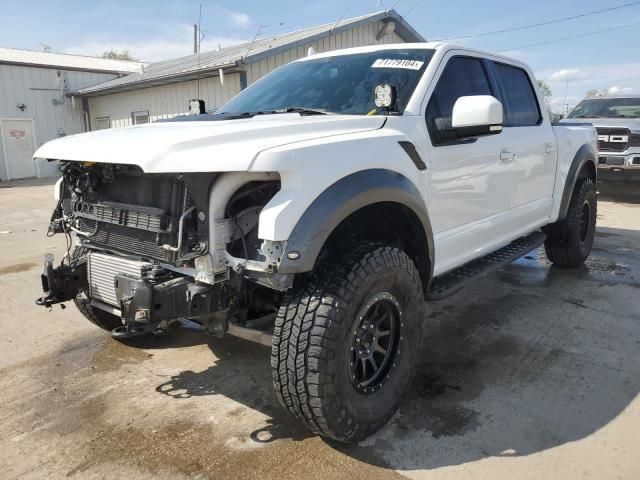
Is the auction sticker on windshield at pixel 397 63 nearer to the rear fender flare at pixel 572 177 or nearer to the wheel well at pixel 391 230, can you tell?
the wheel well at pixel 391 230

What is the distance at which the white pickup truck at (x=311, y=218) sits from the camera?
2.23 m

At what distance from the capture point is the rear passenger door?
3953 mm

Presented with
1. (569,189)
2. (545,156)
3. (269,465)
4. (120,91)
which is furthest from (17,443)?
(120,91)

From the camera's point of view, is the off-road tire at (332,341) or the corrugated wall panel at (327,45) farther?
the corrugated wall panel at (327,45)

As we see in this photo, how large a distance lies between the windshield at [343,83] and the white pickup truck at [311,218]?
12 millimetres

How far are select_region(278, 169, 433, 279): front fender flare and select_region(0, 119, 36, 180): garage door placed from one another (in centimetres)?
1828

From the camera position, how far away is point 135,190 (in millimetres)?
2588

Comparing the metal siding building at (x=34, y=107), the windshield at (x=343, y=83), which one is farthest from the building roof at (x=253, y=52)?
the windshield at (x=343, y=83)

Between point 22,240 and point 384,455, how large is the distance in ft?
22.2

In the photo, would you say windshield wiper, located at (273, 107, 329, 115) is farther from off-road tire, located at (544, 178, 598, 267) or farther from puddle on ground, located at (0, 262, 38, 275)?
puddle on ground, located at (0, 262, 38, 275)

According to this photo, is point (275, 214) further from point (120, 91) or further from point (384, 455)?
point (120, 91)

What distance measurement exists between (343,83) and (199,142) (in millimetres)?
1469

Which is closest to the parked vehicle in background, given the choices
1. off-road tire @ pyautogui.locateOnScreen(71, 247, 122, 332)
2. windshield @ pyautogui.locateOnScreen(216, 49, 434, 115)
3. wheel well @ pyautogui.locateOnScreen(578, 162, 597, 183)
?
wheel well @ pyautogui.locateOnScreen(578, 162, 597, 183)

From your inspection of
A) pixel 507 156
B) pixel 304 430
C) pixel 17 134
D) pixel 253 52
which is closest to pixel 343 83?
pixel 507 156
